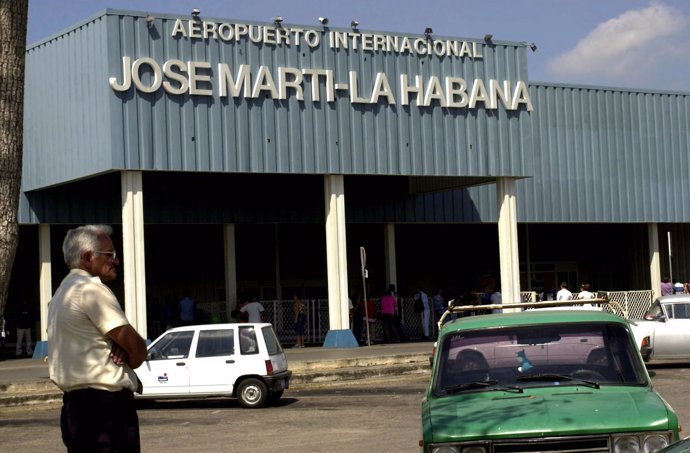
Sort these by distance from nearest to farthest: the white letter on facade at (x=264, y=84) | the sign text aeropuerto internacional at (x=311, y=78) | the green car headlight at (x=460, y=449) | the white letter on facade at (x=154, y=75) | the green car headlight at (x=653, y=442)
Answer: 1. the green car headlight at (x=653, y=442)
2. the green car headlight at (x=460, y=449)
3. the white letter on facade at (x=154, y=75)
4. the sign text aeropuerto internacional at (x=311, y=78)
5. the white letter on facade at (x=264, y=84)

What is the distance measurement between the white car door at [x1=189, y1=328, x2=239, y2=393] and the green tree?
13.0 metres

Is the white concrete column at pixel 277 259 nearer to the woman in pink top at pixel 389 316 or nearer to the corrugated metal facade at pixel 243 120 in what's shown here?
the woman in pink top at pixel 389 316

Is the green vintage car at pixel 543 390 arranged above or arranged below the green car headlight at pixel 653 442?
above

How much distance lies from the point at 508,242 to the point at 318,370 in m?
8.94

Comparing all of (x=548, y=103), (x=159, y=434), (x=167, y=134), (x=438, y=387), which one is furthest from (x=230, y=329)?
(x=548, y=103)

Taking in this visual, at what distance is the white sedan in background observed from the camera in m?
24.7

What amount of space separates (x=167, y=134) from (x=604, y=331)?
1874cm

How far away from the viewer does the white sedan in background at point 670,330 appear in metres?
24.7

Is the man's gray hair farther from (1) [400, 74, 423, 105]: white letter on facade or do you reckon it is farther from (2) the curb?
(1) [400, 74, 423, 105]: white letter on facade

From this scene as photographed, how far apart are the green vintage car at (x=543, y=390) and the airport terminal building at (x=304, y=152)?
17812 millimetres

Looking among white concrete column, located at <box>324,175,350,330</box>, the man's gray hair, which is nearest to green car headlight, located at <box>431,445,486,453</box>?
the man's gray hair

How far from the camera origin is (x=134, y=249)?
1032 inches

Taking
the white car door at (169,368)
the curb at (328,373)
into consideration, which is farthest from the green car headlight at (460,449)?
the curb at (328,373)

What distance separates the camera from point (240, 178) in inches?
1316
